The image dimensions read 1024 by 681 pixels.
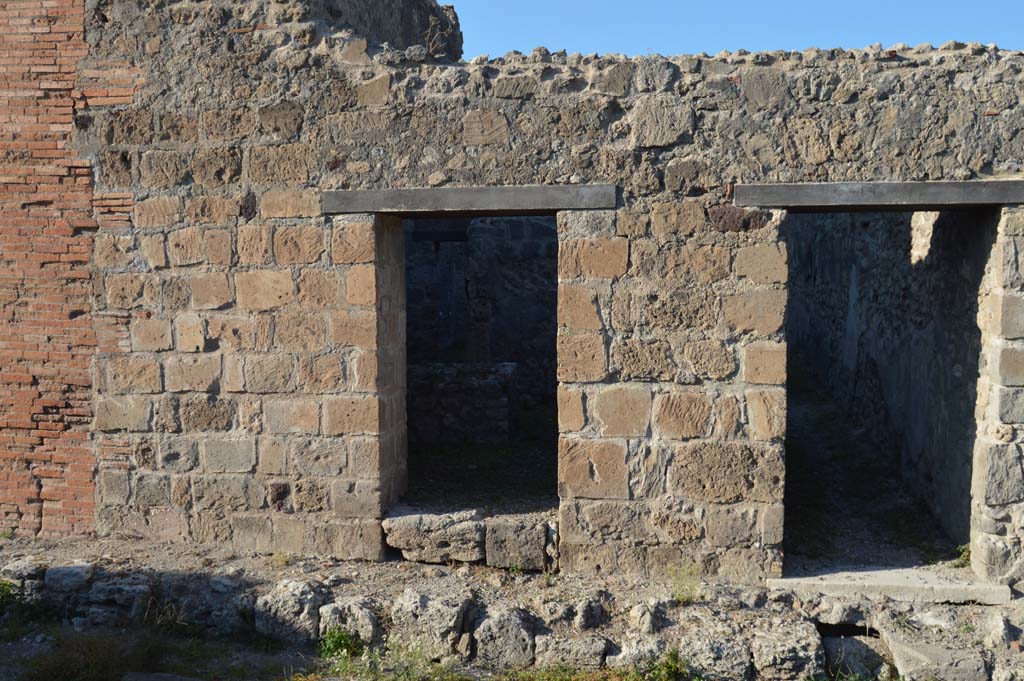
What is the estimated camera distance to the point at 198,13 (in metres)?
5.61

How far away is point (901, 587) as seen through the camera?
5.11 metres

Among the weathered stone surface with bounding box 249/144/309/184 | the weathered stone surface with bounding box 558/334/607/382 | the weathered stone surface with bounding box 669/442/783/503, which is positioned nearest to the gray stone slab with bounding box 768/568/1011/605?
the weathered stone surface with bounding box 669/442/783/503

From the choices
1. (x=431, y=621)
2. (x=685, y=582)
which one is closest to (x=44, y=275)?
(x=431, y=621)

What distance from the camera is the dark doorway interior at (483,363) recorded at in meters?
6.79

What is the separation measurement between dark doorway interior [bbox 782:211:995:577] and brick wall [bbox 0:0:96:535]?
4272mm

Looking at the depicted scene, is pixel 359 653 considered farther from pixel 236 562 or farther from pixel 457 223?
pixel 457 223

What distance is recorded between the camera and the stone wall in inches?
217

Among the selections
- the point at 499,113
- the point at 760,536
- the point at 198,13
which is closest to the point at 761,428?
the point at 760,536

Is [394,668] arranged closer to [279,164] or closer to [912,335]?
[279,164]

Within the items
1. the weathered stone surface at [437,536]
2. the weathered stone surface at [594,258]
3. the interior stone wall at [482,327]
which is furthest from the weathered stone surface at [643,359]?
the interior stone wall at [482,327]

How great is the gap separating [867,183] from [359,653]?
3640 millimetres

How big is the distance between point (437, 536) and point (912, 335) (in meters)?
3.82

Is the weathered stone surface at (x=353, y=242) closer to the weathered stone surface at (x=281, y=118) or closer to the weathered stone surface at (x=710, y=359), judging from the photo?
the weathered stone surface at (x=281, y=118)

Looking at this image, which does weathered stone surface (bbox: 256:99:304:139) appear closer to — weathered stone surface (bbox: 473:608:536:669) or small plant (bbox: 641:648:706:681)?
Answer: weathered stone surface (bbox: 473:608:536:669)
